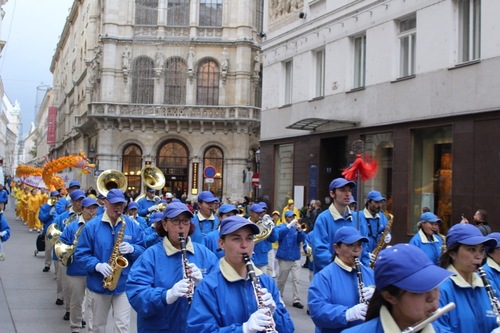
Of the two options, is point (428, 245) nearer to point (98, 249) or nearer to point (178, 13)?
point (98, 249)

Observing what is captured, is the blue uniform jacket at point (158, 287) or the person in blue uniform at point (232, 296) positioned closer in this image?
the person in blue uniform at point (232, 296)

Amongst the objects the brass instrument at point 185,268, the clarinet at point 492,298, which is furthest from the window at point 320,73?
the clarinet at point 492,298

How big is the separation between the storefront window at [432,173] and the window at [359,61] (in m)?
3.61

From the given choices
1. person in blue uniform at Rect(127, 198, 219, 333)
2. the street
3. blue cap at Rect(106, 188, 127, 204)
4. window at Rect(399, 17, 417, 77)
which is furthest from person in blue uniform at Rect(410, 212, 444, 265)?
window at Rect(399, 17, 417, 77)

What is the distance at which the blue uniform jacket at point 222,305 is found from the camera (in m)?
4.20

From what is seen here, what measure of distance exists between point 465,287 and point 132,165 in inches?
1810

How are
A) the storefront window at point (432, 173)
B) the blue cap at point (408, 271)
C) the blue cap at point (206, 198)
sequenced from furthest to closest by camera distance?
1. the storefront window at point (432, 173)
2. the blue cap at point (206, 198)
3. the blue cap at point (408, 271)

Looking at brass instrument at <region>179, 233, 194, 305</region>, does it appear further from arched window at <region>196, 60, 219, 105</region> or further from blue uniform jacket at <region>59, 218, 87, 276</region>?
arched window at <region>196, 60, 219, 105</region>

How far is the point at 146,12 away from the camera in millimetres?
49781

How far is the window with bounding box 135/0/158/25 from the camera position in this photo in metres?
49.7

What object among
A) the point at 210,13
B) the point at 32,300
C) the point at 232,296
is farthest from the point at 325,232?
the point at 210,13

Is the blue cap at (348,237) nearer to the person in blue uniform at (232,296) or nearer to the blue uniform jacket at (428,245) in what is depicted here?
the person in blue uniform at (232,296)

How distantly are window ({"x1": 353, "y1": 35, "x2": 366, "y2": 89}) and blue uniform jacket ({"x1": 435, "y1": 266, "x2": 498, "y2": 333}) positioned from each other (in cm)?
1728

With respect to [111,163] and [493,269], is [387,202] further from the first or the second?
[111,163]
